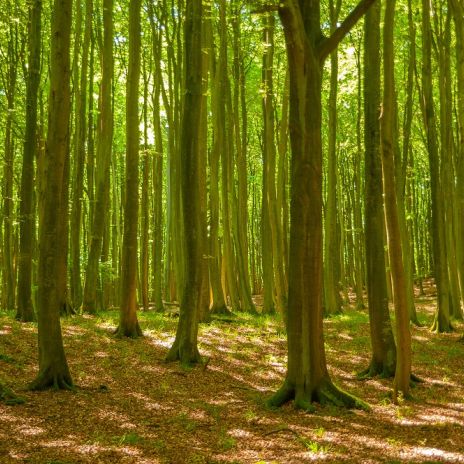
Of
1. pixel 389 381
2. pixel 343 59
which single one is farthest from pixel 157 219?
pixel 389 381

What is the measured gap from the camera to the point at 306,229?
313 inches

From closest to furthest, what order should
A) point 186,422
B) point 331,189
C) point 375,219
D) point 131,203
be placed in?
point 186,422, point 375,219, point 131,203, point 331,189

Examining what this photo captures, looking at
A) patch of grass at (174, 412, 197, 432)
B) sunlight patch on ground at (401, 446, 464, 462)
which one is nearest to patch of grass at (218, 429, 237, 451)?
patch of grass at (174, 412, 197, 432)

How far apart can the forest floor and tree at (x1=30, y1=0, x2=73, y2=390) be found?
1.42 ft

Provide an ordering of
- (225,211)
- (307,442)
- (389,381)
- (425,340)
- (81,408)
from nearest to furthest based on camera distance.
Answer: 1. (307,442)
2. (81,408)
3. (389,381)
4. (425,340)
5. (225,211)

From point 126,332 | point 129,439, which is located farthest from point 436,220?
point 129,439

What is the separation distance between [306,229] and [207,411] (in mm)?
2864

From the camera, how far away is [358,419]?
24.0 feet

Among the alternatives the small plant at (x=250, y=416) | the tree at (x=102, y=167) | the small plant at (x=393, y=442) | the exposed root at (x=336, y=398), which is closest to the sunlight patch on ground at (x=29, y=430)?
the small plant at (x=250, y=416)

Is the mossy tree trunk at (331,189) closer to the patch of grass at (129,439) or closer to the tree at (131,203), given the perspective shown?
the tree at (131,203)

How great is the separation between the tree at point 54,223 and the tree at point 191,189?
2928mm

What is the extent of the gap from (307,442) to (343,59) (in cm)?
1809

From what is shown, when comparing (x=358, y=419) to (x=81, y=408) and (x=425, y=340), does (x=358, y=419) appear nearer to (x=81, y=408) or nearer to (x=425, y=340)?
(x=81, y=408)

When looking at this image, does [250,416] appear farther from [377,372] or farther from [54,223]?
[54,223]
